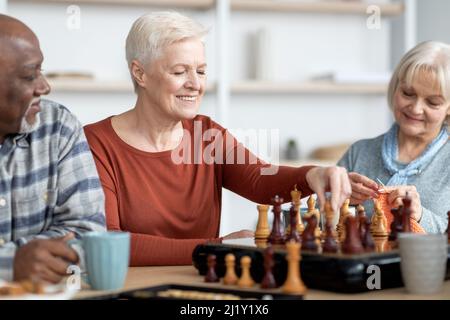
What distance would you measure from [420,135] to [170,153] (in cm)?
89

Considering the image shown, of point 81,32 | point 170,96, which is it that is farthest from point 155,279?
point 81,32

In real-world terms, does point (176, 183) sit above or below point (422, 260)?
above

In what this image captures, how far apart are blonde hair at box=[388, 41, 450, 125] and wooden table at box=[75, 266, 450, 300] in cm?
110

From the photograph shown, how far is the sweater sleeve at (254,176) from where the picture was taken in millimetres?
2096

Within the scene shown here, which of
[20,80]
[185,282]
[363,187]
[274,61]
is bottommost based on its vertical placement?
[185,282]

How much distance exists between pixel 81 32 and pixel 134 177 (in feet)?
6.66

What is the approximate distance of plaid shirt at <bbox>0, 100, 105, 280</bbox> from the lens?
1688 millimetres

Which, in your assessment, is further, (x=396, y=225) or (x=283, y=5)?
(x=283, y=5)

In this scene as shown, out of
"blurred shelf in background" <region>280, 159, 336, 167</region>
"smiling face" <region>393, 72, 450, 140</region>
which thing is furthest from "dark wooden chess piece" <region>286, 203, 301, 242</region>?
"blurred shelf in background" <region>280, 159, 336, 167</region>

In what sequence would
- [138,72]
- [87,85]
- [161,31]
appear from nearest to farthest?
1. [161,31]
2. [138,72]
3. [87,85]

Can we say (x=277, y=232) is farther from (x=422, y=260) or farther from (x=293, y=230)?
(x=422, y=260)

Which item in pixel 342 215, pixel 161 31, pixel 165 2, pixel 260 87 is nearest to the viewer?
pixel 342 215

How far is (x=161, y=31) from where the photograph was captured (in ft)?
7.10

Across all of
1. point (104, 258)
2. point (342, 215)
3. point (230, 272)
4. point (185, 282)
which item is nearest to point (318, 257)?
point (230, 272)
